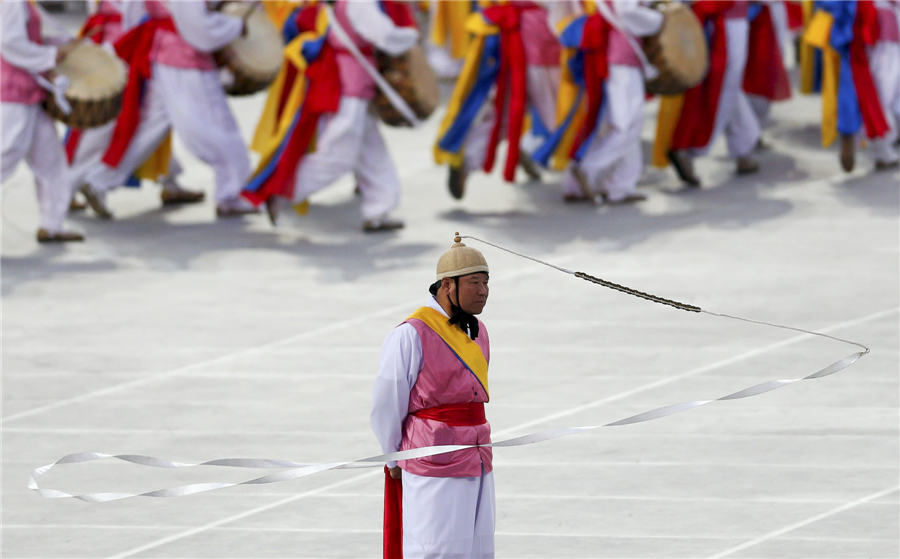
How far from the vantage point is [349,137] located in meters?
8.73

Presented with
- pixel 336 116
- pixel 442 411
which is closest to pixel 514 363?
pixel 336 116

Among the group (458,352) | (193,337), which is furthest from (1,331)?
(458,352)

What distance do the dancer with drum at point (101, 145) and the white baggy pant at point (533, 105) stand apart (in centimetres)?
177

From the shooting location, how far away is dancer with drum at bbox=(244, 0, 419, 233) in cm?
856

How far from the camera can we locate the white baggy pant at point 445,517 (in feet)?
11.8

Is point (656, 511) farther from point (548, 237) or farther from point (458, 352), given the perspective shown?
point (548, 237)

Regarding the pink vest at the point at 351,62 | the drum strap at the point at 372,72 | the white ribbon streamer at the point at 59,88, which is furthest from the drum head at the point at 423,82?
the white ribbon streamer at the point at 59,88

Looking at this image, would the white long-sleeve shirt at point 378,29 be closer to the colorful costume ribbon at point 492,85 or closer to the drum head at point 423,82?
the drum head at point 423,82

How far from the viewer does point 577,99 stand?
30.3 ft

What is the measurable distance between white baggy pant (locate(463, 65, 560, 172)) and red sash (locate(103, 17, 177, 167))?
1.84 metres

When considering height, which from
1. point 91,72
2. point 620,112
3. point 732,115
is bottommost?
point 732,115

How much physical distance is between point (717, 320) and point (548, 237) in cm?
182

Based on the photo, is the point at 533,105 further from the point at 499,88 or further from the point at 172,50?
the point at 172,50

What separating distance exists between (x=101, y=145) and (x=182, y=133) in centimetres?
50
